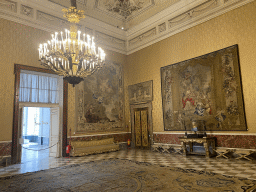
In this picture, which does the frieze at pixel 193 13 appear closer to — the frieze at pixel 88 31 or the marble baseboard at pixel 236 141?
the frieze at pixel 88 31

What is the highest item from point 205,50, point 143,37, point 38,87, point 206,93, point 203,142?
point 143,37

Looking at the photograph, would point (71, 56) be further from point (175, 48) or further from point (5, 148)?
point (175, 48)

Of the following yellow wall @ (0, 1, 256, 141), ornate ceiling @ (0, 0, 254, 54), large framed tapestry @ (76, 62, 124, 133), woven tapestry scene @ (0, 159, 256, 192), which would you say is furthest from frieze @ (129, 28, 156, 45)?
woven tapestry scene @ (0, 159, 256, 192)

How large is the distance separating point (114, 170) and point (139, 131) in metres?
5.41

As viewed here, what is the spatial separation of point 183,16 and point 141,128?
610cm

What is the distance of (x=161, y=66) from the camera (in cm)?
1037

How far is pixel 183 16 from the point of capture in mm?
9539

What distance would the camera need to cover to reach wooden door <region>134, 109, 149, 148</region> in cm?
1080

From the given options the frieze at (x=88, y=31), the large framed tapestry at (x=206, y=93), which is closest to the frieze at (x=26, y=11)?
the frieze at (x=88, y=31)

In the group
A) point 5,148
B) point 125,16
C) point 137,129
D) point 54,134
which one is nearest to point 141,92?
point 137,129

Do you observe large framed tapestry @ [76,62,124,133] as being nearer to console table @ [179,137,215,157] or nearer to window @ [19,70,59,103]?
window @ [19,70,59,103]

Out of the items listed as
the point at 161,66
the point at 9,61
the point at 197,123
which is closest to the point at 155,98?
the point at 161,66

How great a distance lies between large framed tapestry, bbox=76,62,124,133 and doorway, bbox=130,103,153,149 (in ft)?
2.38

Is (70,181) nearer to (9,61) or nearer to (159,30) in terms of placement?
(9,61)
